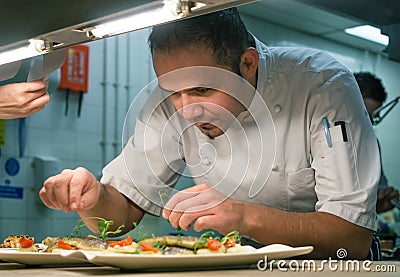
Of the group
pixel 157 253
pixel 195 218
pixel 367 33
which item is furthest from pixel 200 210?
pixel 367 33

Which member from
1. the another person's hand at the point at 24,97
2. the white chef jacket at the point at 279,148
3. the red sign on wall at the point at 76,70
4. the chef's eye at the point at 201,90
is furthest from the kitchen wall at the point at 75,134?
the chef's eye at the point at 201,90

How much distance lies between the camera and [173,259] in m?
1.05

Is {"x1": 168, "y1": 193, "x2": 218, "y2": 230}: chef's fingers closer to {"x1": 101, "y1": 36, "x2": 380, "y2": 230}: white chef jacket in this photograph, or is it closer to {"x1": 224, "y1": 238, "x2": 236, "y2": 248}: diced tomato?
{"x1": 224, "y1": 238, "x2": 236, "y2": 248}: diced tomato

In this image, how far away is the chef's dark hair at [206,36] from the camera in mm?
1796

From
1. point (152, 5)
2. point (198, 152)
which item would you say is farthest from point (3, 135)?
point (152, 5)

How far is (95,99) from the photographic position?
435 centimetres

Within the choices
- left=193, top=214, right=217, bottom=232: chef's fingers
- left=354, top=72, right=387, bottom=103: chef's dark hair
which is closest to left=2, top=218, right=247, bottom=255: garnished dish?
left=193, top=214, right=217, bottom=232: chef's fingers

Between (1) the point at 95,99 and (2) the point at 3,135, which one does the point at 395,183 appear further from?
(2) the point at 3,135

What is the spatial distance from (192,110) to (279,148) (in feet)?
1.24

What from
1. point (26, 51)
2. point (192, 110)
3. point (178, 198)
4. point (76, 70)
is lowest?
point (178, 198)

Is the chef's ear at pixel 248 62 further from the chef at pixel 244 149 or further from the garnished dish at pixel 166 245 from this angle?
the garnished dish at pixel 166 245

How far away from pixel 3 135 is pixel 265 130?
2.30 m

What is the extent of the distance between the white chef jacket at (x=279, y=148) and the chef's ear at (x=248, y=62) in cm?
8

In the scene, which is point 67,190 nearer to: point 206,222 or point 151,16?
point 206,222
